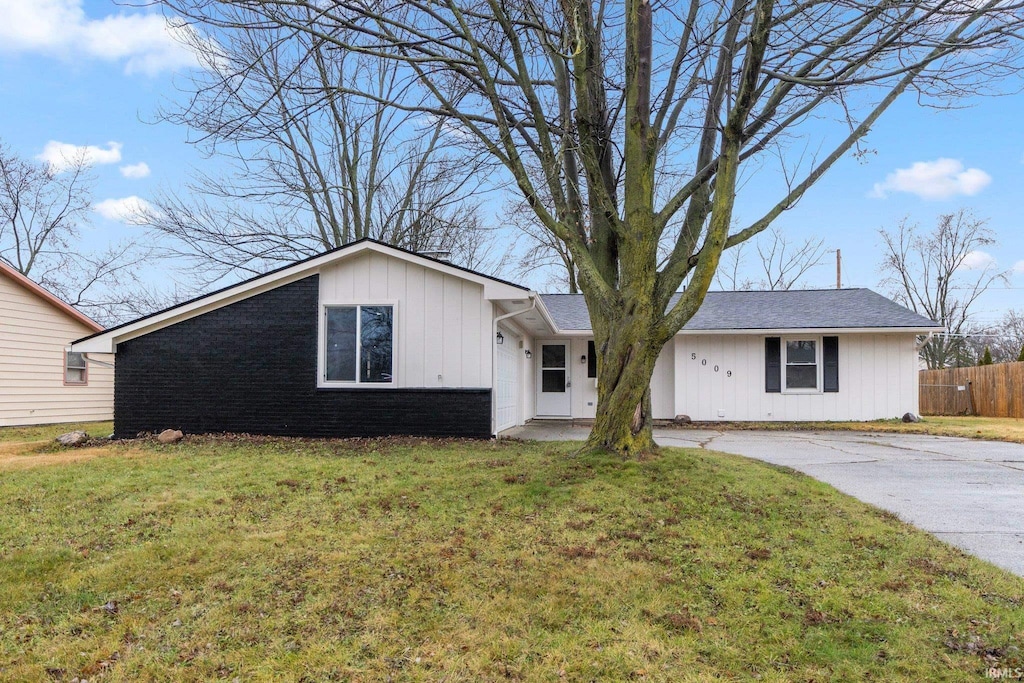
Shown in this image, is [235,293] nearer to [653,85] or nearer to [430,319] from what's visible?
[430,319]

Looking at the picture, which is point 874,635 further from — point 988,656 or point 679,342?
point 679,342

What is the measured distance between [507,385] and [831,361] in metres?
8.26

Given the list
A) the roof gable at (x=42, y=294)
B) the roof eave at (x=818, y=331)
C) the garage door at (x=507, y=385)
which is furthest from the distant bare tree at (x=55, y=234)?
the roof eave at (x=818, y=331)

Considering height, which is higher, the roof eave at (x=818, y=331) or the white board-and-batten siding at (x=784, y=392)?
the roof eave at (x=818, y=331)

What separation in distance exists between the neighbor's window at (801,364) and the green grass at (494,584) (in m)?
9.04

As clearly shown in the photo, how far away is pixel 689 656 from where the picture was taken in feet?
9.02

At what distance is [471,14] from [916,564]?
6.51m

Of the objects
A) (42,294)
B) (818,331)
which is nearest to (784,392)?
(818,331)

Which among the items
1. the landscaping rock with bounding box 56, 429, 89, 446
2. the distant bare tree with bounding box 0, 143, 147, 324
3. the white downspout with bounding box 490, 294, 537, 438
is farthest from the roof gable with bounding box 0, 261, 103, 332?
the white downspout with bounding box 490, 294, 537, 438

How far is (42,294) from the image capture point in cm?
1477

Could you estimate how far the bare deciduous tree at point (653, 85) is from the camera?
19.0 ft

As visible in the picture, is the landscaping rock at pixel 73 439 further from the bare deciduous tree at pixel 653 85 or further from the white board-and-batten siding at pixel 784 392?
the white board-and-batten siding at pixel 784 392

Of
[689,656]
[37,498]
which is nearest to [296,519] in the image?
[37,498]

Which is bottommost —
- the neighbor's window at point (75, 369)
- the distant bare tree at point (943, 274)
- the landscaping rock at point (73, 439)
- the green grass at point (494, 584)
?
the green grass at point (494, 584)
